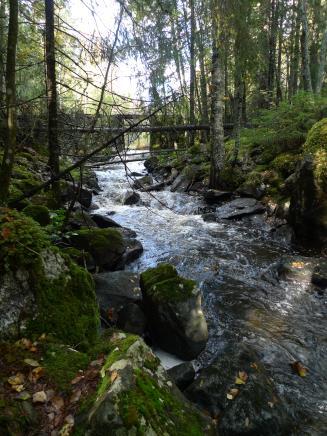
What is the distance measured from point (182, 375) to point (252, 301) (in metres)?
2.48

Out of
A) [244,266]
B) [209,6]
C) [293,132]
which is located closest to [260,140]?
[293,132]

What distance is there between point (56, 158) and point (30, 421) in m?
5.43

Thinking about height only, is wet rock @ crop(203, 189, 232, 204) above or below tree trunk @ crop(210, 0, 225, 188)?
below

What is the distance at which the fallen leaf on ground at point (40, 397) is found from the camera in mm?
2328

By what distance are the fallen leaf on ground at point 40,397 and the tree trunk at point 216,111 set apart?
10.7 m

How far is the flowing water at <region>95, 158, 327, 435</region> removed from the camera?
4137 millimetres

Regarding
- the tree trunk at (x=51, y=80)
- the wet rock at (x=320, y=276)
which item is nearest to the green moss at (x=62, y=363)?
the tree trunk at (x=51, y=80)

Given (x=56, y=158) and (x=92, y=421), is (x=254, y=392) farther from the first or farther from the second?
(x=56, y=158)

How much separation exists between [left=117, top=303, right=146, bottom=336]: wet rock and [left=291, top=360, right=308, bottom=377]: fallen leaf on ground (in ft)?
6.55

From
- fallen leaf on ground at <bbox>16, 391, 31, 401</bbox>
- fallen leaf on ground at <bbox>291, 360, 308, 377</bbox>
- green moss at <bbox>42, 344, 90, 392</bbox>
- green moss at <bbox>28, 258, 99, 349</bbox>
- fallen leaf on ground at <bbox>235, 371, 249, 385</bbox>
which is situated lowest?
fallen leaf on ground at <bbox>291, 360, 308, 377</bbox>

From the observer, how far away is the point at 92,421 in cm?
208

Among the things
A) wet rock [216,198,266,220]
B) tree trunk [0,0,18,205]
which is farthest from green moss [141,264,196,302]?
wet rock [216,198,266,220]

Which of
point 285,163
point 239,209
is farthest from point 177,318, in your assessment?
point 285,163

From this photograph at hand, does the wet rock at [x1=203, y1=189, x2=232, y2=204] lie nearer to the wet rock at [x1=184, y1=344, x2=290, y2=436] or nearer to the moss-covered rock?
the moss-covered rock
